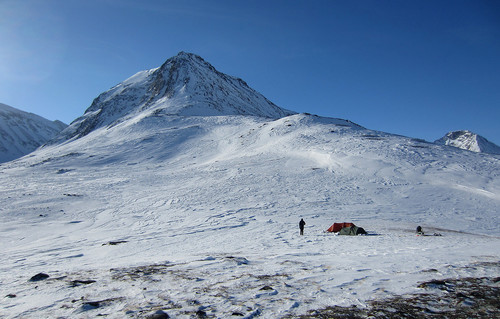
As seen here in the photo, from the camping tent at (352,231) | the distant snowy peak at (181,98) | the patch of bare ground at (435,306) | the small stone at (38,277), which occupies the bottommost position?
the small stone at (38,277)

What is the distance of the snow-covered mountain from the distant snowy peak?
54168mm

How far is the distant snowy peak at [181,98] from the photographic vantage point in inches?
4587

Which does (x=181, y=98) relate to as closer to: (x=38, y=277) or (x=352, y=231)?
(x=352, y=231)

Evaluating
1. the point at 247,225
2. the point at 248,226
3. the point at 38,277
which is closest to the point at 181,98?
the point at 247,225

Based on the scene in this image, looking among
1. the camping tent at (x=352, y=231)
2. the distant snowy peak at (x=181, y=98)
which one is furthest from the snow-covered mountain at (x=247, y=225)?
the distant snowy peak at (x=181, y=98)

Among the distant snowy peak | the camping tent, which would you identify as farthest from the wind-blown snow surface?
the distant snowy peak

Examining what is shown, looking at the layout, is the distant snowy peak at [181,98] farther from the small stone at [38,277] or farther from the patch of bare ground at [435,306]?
the patch of bare ground at [435,306]

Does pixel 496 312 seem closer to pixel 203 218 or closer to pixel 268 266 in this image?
pixel 268 266

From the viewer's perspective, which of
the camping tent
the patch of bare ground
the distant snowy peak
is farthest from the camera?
the distant snowy peak

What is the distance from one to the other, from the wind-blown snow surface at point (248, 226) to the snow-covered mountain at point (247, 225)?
82mm

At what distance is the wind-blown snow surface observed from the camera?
723 centimetres

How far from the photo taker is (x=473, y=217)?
22.2 metres

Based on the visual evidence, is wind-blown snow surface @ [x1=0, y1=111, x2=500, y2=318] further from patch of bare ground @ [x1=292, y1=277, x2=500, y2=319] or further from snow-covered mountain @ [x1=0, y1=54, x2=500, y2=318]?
patch of bare ground @ [x1=292, y1=277, x2=500, y2=319]

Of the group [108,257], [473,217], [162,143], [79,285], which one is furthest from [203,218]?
[162,143]
